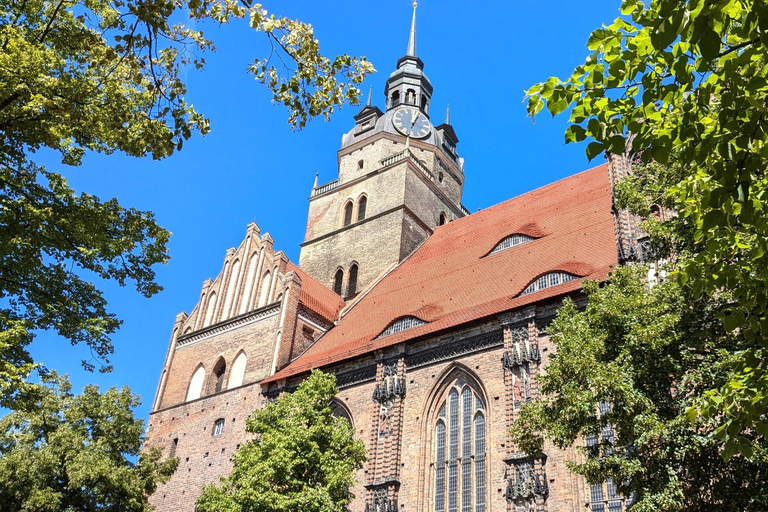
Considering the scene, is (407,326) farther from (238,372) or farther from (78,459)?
(78,459)

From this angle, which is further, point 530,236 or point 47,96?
point 530,236

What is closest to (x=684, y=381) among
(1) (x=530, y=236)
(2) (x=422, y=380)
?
(2) (x=422, y=380)

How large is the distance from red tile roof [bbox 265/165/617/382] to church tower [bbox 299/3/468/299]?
208 centimetres

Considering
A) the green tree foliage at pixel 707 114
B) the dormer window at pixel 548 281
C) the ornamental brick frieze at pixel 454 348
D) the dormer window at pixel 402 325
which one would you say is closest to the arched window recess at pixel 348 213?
the dormer window at pixel 402 325

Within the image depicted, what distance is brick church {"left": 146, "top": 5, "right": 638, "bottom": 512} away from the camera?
17.6 meters

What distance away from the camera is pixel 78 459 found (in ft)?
61.1

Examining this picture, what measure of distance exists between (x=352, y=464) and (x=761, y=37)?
13690 millimetres

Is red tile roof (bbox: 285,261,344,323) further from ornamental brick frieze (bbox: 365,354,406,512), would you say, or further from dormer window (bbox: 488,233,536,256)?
dormer window (bbox: 488,233,536,256)

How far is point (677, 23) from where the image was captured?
4.32 m

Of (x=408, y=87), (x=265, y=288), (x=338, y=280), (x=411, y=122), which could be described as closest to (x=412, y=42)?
(x=408, y=87)

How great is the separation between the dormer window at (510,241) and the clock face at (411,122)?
13.3 metres

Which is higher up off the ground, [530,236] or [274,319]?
[530,236]

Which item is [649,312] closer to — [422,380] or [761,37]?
[761,37]

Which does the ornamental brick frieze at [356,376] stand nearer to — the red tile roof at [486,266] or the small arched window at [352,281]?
the red tile roof at [486,266]
